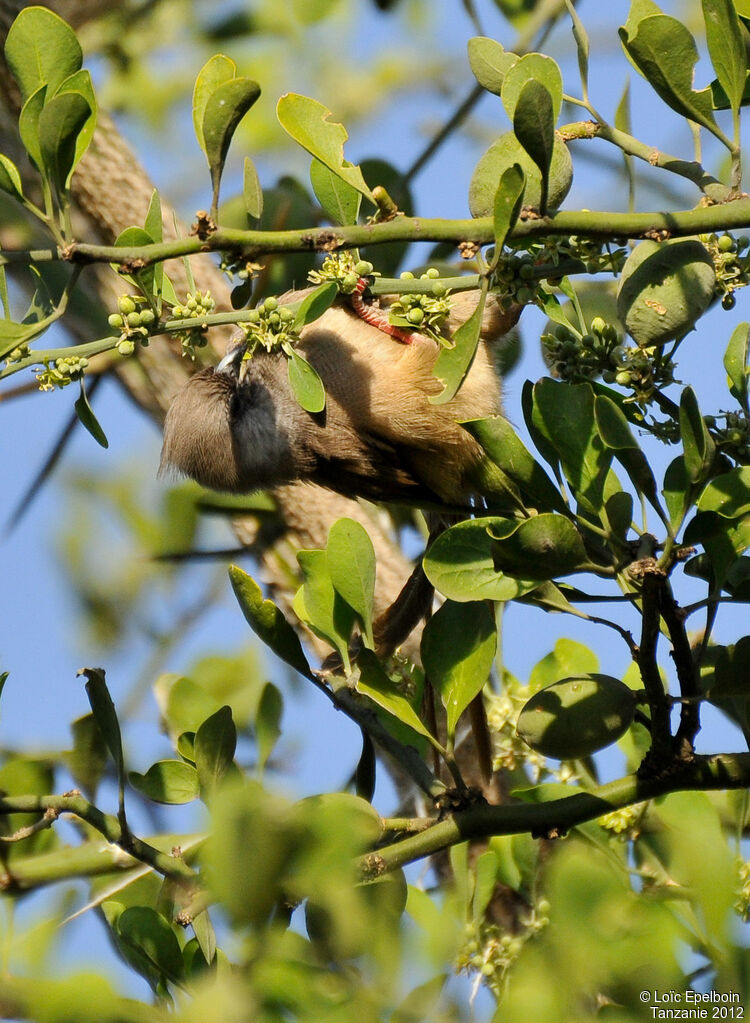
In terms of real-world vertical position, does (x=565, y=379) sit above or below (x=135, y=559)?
below

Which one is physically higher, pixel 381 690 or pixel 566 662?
pixel 566 662

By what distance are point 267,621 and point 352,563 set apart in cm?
18

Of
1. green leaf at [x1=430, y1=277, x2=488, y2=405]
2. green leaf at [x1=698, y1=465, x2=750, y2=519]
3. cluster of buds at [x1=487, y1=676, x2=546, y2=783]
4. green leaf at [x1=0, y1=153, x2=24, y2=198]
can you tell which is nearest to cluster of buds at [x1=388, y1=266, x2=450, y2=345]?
green leaf at [x1=430, y1=277, x2=488, y2=405]

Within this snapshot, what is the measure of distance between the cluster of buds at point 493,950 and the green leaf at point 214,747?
57 cm

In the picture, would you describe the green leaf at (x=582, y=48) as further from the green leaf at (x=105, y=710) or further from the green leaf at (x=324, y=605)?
the green leaf at (x=105, y=710)

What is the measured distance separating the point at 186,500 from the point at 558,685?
1910 millimetres

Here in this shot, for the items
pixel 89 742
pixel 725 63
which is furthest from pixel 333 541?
pixel 725 63

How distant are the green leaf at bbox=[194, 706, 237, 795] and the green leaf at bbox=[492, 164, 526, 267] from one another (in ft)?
2.50

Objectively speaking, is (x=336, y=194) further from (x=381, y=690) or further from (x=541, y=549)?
(x=381, y=690)

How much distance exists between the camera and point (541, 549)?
4.33 feet

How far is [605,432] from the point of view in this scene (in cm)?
142

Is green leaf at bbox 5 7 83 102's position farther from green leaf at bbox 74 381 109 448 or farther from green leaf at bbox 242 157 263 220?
green leaf at bbox 74 381 109 448

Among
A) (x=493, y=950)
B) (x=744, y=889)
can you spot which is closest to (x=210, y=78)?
(x=744, y=889)

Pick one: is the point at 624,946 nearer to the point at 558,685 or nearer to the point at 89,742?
the point at 558,685
